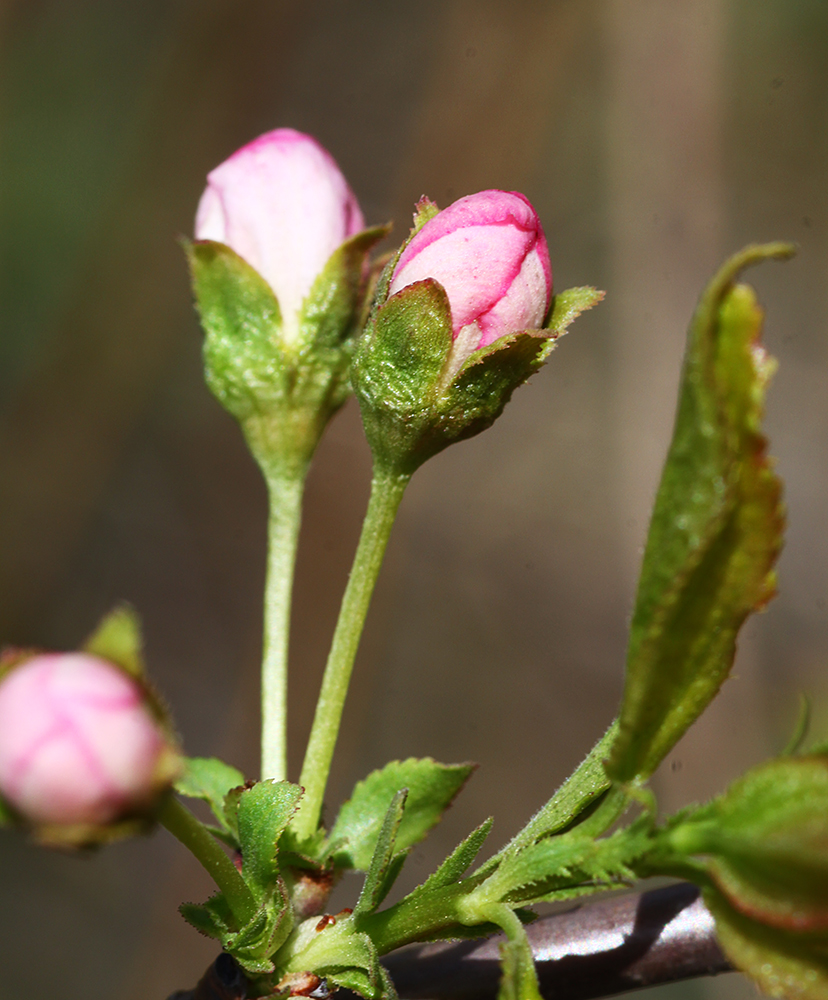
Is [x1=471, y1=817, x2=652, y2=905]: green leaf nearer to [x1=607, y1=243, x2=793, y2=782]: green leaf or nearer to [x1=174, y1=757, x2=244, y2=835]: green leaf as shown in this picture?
[x1=607, y1=243, x2=793, y2=782]: green leaf

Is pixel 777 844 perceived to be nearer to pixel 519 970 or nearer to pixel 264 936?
pixel 519 970

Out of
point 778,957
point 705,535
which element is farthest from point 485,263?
point 778,957

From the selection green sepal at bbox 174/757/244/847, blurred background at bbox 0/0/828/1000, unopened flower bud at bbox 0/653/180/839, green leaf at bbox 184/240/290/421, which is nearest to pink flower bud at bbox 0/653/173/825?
unopened flower bud at bbox 0/653/180/839

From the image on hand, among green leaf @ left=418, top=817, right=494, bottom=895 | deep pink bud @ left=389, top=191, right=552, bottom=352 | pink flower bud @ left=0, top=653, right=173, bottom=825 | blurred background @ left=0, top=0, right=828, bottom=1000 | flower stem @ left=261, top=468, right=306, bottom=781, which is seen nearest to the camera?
pink flower bud @ left=0, top=653, right=173, bottom=825

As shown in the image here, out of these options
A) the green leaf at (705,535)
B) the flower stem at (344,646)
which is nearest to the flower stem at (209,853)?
the flower stem at (344,646)

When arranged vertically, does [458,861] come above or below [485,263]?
below

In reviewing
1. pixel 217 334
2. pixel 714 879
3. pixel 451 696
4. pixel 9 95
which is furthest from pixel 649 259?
pixel 714 879

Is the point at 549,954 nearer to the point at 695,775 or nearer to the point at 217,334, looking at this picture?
the point at 217,334
